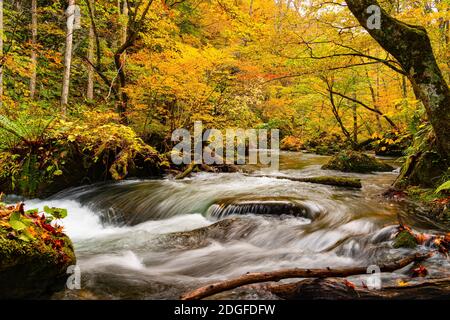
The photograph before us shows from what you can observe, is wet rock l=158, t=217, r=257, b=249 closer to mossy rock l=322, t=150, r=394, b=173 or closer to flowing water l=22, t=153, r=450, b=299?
flowing water l=22, t=153, r=450, b=299

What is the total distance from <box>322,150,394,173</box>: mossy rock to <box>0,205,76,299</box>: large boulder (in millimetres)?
10410

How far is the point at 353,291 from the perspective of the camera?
112 inches

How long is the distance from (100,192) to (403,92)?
12.5 m

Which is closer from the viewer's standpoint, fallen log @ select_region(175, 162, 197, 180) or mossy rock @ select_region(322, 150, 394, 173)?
fallen log @ select_region(175, 162, 197, 180)

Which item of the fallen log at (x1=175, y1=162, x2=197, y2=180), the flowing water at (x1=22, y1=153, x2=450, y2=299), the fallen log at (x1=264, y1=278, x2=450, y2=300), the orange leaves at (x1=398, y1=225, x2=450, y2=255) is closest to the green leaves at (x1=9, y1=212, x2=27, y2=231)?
the flowing water at (x1=22, y1=153, x2=450, y2=299)

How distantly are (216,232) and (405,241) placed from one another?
293cm

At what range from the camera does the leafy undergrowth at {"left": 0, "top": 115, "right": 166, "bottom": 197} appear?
7672 mm

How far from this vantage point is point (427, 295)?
9.46 ft

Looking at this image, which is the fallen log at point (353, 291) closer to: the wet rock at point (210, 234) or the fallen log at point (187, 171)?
the wet rock at point (210, 234)

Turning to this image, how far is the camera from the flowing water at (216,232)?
405 centimetres

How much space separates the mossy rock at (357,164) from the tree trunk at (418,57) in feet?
20.5

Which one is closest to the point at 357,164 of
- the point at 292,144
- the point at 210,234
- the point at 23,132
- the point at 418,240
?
the point at 418,240

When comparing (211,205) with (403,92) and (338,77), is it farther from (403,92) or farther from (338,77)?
(403,92)
